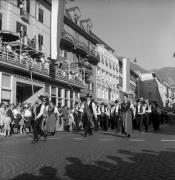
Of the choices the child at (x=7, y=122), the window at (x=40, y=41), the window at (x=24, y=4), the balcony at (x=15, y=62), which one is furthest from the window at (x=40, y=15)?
the child at (x=7, y=122)

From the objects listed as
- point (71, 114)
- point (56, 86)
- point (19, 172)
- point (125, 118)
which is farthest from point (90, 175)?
point (56, 86)

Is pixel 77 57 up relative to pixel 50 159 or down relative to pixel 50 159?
up

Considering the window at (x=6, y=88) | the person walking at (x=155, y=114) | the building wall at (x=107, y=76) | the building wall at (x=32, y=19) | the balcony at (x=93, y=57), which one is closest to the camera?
the person walking at (x=155, y=114)

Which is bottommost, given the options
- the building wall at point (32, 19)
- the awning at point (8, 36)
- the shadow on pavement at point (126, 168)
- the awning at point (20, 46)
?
the shadow on pavement at point (126, 168)

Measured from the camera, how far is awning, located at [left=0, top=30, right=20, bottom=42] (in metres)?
27.9

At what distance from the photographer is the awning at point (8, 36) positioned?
2791 cm

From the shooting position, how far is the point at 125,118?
16.9 m

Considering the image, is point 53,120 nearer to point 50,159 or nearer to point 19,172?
point 50,159

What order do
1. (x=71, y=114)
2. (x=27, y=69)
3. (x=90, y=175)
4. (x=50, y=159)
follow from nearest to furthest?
(x=90, y=175) → (x=50, y=159) → (x=71, y=114) → (x=27, y=69)

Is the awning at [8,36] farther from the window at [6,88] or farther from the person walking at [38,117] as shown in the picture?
the person walking at [38,117]

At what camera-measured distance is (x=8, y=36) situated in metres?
28.8

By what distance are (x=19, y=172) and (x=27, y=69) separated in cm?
2355

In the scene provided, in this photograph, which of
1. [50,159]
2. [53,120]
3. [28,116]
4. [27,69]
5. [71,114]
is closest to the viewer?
[50,159]

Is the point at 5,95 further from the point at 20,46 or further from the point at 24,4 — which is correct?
the point at 24,4
